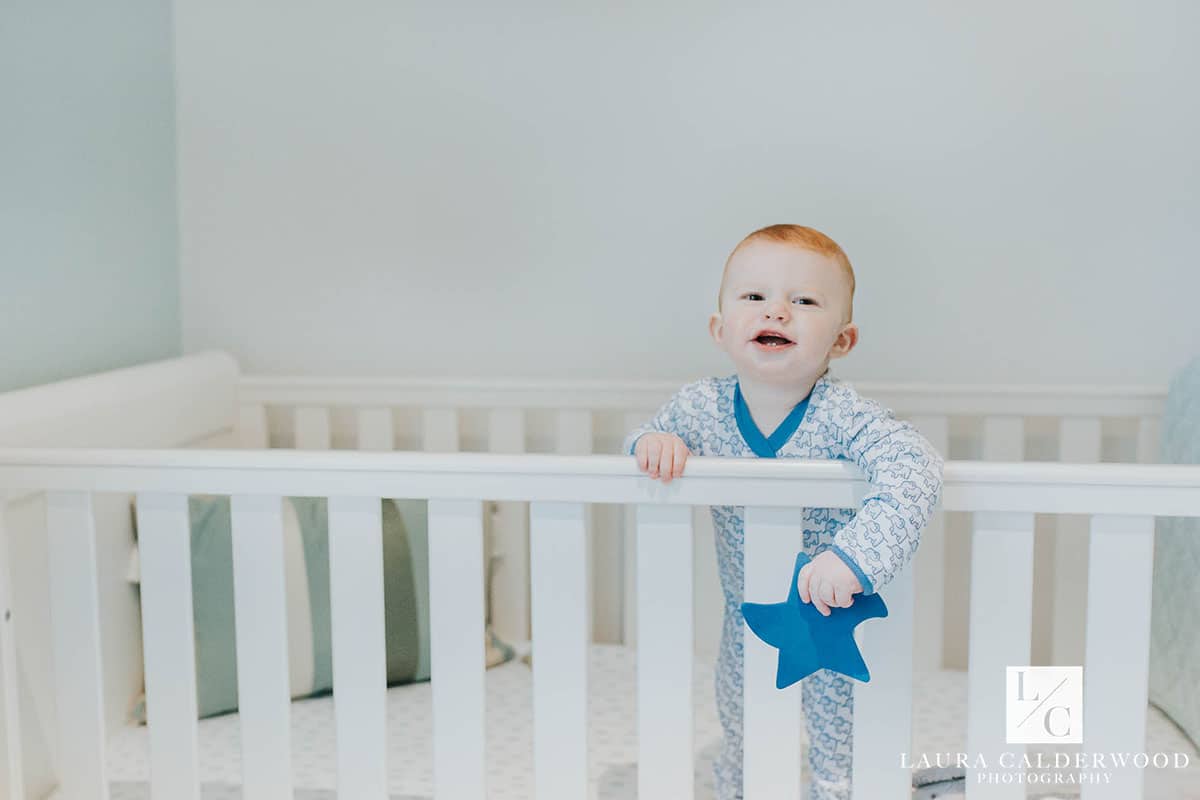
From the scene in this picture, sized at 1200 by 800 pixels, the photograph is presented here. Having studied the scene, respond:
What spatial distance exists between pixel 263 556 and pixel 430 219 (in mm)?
893

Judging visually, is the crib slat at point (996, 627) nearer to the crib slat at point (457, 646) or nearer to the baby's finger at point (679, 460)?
the baby's finger at point (679, 460)

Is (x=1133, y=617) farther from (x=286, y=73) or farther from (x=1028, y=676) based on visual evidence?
(x=286, y=73)

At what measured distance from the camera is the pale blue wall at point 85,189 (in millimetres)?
1384

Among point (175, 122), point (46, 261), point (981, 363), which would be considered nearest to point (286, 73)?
point (175, 122)

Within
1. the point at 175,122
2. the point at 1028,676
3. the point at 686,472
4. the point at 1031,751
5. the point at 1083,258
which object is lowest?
the point at 1031,751

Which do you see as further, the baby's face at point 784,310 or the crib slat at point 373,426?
the crib slat at point 373,426

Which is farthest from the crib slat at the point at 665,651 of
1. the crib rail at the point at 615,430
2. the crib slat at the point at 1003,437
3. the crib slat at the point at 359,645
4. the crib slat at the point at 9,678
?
the crib slat at the point at 1003,437

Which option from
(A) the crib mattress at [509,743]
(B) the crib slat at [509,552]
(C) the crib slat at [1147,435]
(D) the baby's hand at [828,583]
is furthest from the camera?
(B) the crib slat at [509,552]

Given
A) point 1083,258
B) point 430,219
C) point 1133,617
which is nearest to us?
point 1133,617

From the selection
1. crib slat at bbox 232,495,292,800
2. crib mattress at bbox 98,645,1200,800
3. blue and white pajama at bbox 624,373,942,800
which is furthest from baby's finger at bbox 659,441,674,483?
crib mattress at bbox 98,645,1200,800

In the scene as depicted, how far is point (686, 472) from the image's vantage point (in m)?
0.96

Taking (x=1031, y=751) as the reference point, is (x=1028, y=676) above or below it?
above

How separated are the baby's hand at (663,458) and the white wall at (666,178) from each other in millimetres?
809

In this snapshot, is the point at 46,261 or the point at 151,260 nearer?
the point at 46,261
